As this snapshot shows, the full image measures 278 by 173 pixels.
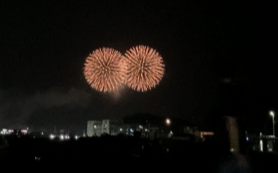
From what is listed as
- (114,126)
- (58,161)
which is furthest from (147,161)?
(114,126)

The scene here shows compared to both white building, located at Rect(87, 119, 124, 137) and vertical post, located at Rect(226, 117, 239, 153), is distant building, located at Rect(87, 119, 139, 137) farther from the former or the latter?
vertical post, located at Rect(226, 117, 239, 153)

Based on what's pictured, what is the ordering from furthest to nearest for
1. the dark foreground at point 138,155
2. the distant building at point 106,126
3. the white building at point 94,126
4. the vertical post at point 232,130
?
the white building at point 94,126 → the distant building at point 106,126 → the dark foreground at point 138,155 → the vertical post at point 232,130

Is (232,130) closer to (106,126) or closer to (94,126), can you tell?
(106,126)

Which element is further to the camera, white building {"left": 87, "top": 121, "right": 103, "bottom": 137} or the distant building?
white building {"left": 87, "top": 121, "right": 103, "bottom": 137}

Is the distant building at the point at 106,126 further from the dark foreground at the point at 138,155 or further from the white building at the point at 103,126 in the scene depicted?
the dark foreground at the point at 138,155

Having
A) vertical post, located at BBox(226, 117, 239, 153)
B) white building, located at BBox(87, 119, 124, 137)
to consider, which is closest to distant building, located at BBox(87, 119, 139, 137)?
white building, located at BBox(87, 119, 124, 137)

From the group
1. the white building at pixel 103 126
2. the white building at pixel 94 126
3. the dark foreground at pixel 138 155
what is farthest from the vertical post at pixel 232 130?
the white building at pixel 94 126

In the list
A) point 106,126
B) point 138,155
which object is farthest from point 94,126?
point 138,155

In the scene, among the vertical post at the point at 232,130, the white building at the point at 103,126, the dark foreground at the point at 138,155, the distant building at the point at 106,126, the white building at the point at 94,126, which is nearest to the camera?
the vertical post at the point at 232,130
